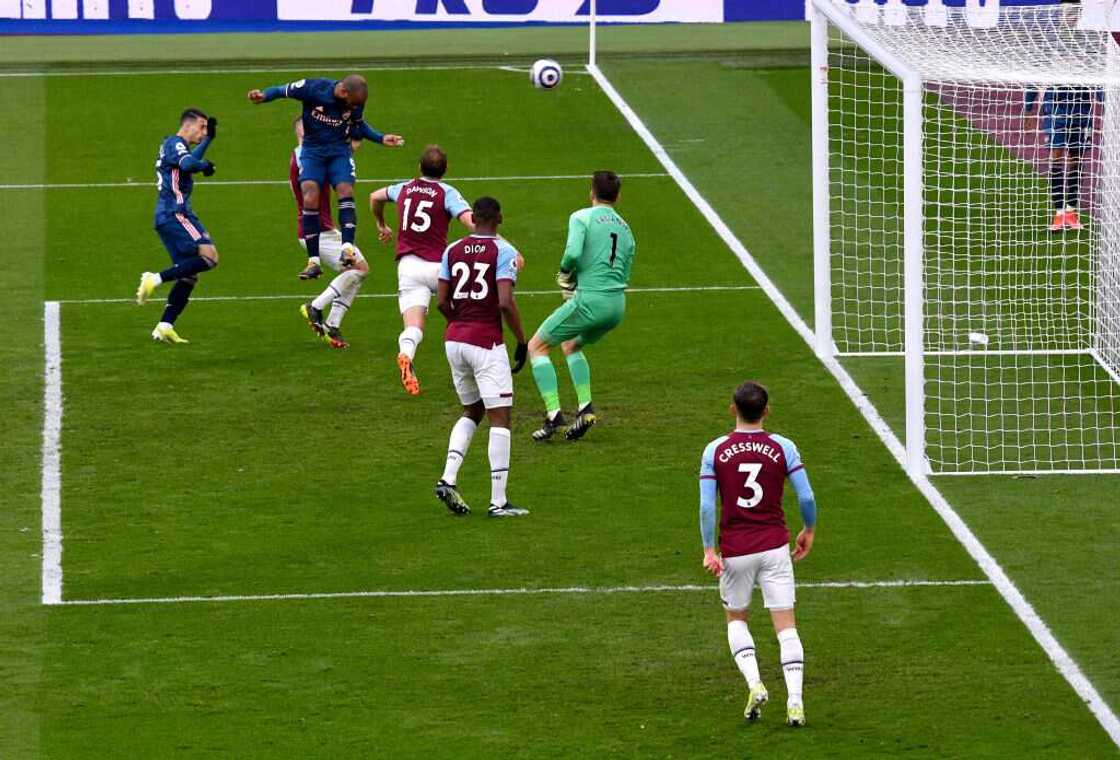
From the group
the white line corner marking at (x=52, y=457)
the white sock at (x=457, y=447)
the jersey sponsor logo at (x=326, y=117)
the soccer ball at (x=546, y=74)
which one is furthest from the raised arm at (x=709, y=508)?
the soccer ball at (x=546, y=74)

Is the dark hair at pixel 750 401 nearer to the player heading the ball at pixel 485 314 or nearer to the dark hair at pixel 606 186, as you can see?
the player heading the ball at pixel 485 314

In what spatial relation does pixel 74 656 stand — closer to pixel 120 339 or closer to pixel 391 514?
pixel 391 514

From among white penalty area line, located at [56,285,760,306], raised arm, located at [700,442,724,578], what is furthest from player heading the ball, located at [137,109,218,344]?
raised arm, located at [700,442,724,578]

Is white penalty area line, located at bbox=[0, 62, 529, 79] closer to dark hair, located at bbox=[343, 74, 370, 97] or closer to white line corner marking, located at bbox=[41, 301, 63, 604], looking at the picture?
white line corner marking, located at bbox=[41, 301, 63, 604]

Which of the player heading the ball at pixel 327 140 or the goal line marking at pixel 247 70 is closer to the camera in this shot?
the player heading the ball at pixel 327 140

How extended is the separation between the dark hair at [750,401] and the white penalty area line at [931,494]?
2367 millimetres

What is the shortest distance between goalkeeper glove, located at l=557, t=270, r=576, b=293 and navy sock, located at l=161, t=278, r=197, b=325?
168 inches

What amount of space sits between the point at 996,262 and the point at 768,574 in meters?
10.9

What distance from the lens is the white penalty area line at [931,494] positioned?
37.7 ft

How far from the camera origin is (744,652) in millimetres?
10781

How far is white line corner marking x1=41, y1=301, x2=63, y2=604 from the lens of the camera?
44.0 ft

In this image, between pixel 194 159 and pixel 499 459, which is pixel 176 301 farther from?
pixel 499 459

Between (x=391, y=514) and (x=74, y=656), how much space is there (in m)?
3.02

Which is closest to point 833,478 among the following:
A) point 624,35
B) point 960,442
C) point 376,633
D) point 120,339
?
point 960,442
